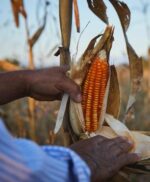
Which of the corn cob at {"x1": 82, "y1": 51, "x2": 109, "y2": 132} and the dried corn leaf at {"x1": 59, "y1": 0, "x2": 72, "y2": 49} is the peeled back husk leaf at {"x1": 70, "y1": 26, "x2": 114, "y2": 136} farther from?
the dried corn leaf at {"x1": 59, "y1": 0, "x2": 72, "y2": 49}

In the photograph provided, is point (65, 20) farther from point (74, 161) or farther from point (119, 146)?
point (74, 161)

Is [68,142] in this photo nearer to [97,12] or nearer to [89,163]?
[97,12]

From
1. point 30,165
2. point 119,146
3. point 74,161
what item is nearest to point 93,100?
point 119,146

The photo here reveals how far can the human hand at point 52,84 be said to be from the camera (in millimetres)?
1694

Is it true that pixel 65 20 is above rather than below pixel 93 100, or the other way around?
above

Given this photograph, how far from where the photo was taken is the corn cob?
1.70m

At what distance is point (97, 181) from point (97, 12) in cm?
91

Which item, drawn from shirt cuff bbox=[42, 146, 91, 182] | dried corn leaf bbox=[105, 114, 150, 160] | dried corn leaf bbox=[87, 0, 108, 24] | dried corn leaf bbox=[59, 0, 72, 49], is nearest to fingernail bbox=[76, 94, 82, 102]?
dried corn leaf bbox=[105, 114, 150, 160]

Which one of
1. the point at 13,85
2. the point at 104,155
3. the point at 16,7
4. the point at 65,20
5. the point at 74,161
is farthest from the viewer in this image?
the point at 16,7

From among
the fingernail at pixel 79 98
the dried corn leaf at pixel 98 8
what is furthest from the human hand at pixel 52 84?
the dried corn leaf at pixel 98 8

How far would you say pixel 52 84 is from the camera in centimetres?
178

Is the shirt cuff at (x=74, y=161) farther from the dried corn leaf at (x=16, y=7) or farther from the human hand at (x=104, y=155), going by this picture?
the dried corn leaf at (x=16, y=7)

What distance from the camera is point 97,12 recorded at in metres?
1.95

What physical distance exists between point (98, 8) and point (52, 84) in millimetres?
408
